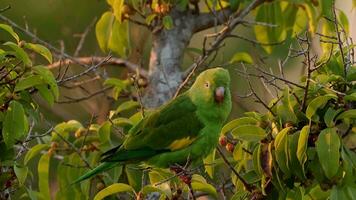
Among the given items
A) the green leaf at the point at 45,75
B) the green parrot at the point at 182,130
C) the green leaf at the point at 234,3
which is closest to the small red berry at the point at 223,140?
the green parrot at the point at 182,130

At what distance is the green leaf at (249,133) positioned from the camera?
7.93ft

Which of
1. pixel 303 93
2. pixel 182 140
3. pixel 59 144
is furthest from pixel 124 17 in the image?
pixel 303 93

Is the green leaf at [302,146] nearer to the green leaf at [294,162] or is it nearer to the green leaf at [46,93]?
the green leaf at [294,162]

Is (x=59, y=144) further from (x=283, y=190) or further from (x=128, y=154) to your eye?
(x=283, y=190)

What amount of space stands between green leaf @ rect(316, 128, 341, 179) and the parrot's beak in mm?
600

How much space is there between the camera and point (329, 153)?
7.27 ft

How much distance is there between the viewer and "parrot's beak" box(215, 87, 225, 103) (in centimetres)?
278

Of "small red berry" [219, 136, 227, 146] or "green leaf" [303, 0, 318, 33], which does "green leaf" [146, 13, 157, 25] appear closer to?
"green leaf" [303, 0, 318, 33]

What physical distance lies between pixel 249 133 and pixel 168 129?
0.49 m

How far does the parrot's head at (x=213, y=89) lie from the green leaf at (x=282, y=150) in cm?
51

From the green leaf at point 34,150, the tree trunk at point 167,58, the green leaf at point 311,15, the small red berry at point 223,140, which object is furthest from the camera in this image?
the green leaf at point 311,15

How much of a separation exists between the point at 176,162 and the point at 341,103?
67 cm

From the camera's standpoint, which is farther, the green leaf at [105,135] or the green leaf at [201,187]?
the green leaf at [105,135]

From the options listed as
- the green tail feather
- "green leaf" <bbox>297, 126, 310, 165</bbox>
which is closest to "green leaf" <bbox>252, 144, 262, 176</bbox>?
"green leaf" <bbox>297, 126, 310, 165</bbox>
